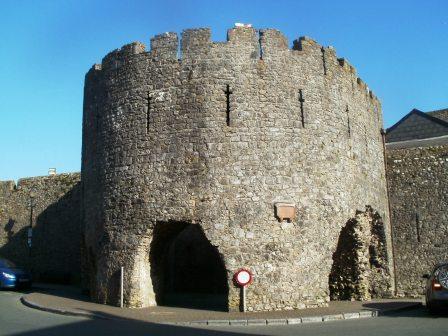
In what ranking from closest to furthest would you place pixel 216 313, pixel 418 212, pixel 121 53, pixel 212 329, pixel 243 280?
1. pixel 212 329
2. pixel 216 313
3. pixel 243 280
4. pixel 121 53
5. pixel 418 212

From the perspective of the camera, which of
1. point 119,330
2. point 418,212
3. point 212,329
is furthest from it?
point 418,212

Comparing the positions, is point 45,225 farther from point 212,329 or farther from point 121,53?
point 212,329

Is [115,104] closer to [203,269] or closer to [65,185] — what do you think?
[203,269]

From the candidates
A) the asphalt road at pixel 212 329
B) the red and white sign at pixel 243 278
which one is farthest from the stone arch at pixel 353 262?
the red and white sign at pixel 243 278

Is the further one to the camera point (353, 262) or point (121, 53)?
point (353, 262)

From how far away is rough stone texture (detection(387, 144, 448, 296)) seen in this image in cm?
1788

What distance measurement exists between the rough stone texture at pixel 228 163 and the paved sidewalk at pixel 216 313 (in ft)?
2.15

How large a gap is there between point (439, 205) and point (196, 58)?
429 inches

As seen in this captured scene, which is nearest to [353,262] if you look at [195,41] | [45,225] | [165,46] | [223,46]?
[223,46]

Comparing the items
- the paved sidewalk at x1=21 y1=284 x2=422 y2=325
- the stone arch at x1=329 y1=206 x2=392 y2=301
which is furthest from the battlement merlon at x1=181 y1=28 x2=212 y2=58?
the paved sidewalk at x1=21 y1=284 x2=422 y2=325

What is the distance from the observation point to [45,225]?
2464 cm

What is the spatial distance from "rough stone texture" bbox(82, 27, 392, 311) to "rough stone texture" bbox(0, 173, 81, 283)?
349 inches

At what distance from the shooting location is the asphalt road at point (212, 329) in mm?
9109

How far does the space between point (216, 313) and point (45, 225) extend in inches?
608
